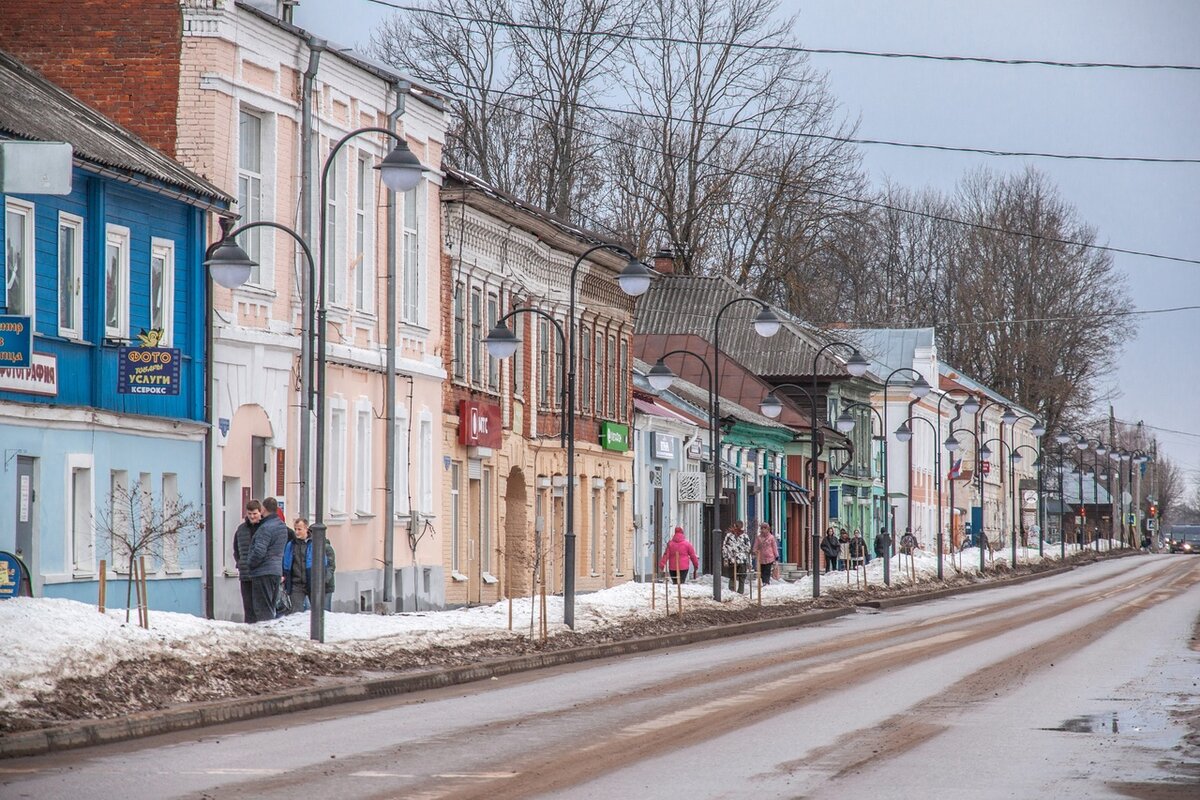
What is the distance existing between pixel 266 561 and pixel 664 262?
40.8 metres

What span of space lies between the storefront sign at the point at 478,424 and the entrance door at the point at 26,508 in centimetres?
1525

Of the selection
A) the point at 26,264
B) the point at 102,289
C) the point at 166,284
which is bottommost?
the point at 102,289

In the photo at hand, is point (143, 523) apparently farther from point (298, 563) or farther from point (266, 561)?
point (298, 563)

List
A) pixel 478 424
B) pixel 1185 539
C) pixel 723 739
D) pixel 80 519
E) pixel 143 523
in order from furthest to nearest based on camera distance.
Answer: pixel 1185 539, pixel 478 424, pixel 143 523, pixel 80 519, pixel 723 739

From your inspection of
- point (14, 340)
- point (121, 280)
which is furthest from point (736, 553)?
point (14, 340)

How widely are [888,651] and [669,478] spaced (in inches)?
1102

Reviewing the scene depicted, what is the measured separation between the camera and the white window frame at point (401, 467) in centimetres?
3419

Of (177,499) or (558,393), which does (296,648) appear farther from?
(558,393)

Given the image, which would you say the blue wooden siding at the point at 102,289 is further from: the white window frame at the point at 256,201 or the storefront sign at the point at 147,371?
the white window frame at the point at 256,201

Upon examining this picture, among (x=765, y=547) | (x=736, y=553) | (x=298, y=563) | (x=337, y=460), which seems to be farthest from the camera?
(x=765, y=547)

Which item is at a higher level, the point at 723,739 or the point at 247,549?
the point at 247,549

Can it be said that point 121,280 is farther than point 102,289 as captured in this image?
Yes

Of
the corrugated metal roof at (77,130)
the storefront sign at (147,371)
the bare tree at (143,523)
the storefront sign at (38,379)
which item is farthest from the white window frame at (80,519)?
the corrugated metal roof at (77,130)

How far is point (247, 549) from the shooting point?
82.0 ft
